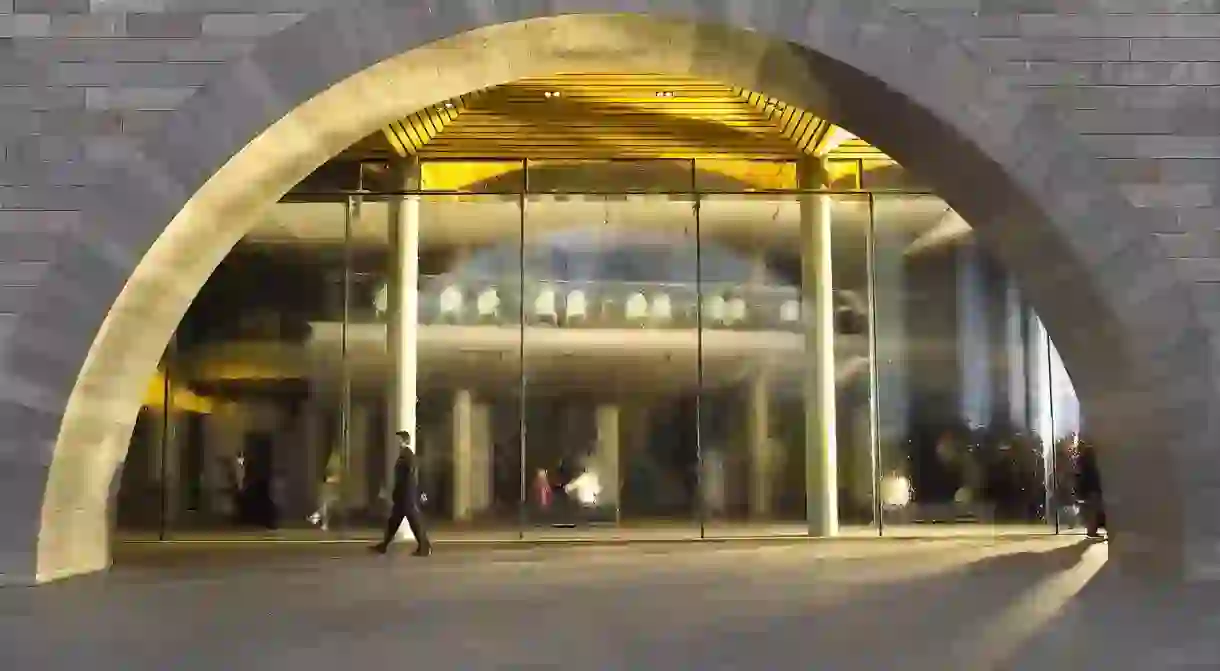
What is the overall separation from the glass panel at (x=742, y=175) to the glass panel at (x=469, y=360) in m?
3.18

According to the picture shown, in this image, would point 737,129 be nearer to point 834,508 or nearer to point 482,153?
point 482,153

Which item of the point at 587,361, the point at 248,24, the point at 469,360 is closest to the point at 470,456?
the point at 469,360

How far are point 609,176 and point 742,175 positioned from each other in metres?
2.24

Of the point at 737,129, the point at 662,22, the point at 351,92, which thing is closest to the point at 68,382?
the point at 351,92

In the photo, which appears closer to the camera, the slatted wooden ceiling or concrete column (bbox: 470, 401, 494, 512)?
the slatted wooden ceiling

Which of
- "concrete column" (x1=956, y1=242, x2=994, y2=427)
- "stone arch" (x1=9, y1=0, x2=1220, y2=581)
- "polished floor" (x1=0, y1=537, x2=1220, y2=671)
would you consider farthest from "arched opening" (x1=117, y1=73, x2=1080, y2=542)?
"stone arch" (x1=9, y1=0, x2=1220, y2=581)

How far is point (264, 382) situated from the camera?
18.0 metres

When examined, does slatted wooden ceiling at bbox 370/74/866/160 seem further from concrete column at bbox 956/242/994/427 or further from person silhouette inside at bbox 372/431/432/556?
person silhouette inside at bbox 372/431/432/556

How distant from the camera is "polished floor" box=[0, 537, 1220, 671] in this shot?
5.93 m

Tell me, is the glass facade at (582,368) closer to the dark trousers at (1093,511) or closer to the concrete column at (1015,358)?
the concrete column at (1015,358)

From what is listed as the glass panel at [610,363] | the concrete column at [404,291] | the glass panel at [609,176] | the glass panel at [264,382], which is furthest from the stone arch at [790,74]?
the glass panel at [610,363]

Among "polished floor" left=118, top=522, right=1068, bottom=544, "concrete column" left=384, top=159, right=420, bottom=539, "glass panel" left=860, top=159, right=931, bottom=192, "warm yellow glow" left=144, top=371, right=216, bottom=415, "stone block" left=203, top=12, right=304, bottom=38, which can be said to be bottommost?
"polished floor" left=118, top=522, right=1068, bottom=544

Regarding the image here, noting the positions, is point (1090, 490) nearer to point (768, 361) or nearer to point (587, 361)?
point (768, 361)

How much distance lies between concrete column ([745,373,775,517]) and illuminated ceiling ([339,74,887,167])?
3.93 meters
